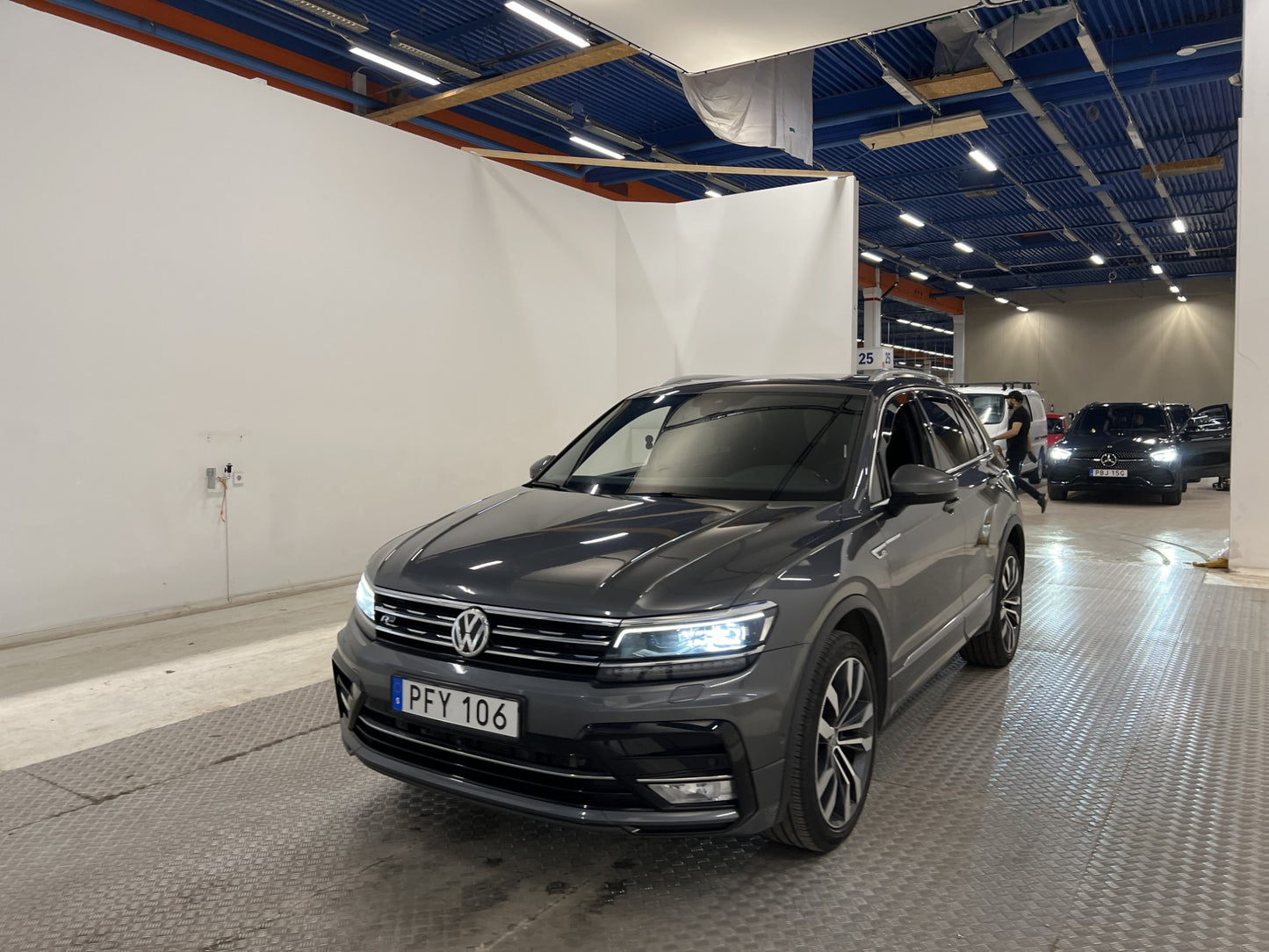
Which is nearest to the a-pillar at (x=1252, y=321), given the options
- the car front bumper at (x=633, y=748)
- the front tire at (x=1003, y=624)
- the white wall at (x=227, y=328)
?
the front tire at (x=1003, y=624)

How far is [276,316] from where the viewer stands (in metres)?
6.11

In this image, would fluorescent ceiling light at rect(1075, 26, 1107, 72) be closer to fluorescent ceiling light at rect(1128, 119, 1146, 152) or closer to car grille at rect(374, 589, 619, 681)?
fluorescent ceiling light at rect(1128, 119, 1146, 152)

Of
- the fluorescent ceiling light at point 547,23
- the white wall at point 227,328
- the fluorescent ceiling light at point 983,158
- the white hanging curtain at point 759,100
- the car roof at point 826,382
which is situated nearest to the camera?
the car roof at point 826,382

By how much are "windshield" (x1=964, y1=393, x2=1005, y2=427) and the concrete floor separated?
8.06 meters

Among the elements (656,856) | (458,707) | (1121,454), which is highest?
(1121,454)

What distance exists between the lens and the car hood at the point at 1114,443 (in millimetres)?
11195

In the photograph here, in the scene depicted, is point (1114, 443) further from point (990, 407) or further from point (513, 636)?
point (513, 636)

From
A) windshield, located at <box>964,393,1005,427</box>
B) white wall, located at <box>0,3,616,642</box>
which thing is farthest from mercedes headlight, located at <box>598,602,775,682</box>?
windshield, located at <box>964,393,1005,427</box>

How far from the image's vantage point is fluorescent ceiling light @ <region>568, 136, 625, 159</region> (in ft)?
40.4

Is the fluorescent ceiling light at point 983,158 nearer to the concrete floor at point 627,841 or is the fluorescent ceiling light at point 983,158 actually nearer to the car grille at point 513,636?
the concrete floor at point 627,841

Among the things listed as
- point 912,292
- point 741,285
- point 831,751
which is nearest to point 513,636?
point 831,751

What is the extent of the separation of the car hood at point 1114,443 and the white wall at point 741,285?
202 inches

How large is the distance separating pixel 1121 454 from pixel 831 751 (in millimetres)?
10532

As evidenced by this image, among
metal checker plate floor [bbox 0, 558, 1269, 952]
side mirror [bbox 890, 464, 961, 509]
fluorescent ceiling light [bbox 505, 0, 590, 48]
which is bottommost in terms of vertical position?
metal checker plate floor [bbox 0, 558, 1269, 952]
